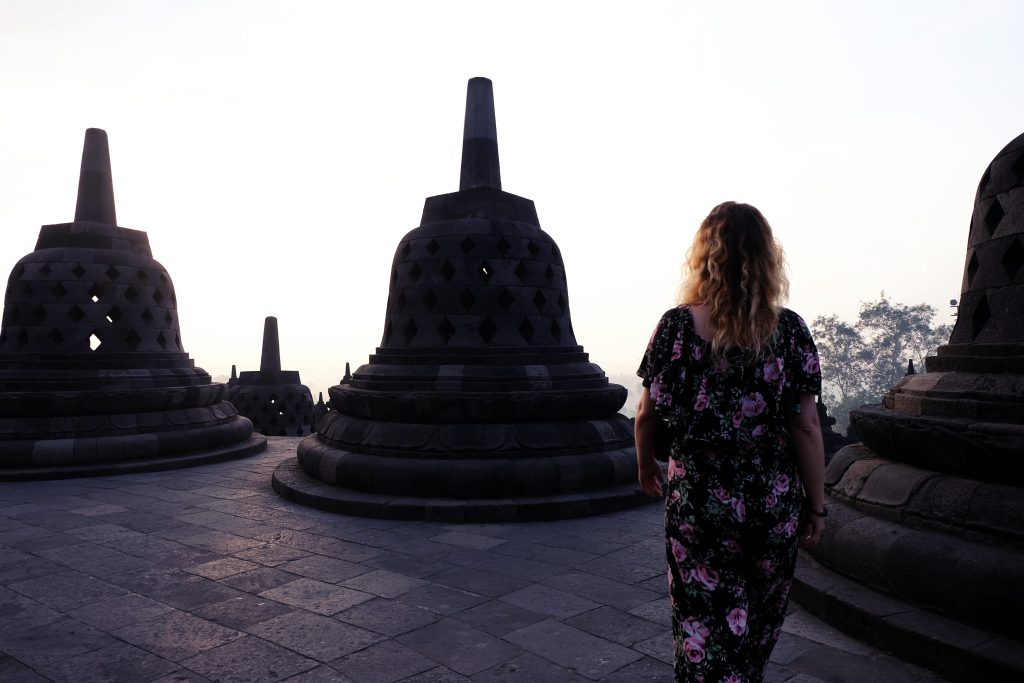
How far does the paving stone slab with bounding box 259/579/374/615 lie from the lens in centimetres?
424

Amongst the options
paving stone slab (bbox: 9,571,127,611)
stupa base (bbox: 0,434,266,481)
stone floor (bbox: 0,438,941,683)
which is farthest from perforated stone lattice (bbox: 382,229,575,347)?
paving stone slab (bbox: 9,571,127,611)

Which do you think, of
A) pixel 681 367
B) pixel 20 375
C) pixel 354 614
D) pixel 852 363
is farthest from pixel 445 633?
pixel 852 363

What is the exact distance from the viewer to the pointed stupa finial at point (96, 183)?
11164mm

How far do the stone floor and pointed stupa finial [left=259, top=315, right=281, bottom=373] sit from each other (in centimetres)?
1224

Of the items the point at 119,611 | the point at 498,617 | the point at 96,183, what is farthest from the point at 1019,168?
the point at 96,183

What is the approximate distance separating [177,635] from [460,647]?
5.22 feet

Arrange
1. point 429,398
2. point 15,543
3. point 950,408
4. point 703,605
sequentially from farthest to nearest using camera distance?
point 429,398 < point 15,543 < point 950,408 < point 703,605

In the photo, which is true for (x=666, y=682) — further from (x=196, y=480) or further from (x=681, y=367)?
(x=196, y=480)

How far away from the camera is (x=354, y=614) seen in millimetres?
4113

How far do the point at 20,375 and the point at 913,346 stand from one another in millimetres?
67630

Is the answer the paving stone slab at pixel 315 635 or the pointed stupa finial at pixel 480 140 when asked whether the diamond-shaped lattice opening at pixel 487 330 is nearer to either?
the pointed stupa finial at pixel 480 140

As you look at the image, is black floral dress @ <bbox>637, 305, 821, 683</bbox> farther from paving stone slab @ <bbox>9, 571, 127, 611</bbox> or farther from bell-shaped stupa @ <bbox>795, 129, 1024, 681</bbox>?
paving stone slab @ <bbox>9, 571, 127, 611</bbox>

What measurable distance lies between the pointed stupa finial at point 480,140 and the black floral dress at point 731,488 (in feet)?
23.4

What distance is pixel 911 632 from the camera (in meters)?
3.36
